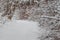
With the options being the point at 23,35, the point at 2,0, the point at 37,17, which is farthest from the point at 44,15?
the point at 2,0

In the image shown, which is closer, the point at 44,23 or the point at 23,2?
the point at 44,23

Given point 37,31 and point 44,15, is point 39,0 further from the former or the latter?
point 37,31

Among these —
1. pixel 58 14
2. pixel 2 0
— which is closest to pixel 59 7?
pixel 58 14

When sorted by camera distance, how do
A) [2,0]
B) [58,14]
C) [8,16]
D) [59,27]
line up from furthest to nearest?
A: [2,0]
[8,16]
[58,14]
[59,27]

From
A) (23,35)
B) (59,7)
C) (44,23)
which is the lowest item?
(23,35)

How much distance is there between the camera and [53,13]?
2.01 m

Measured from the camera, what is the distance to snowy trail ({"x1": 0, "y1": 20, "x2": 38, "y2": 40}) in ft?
6.19

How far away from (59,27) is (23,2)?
2.19ft

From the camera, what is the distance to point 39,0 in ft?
7.13

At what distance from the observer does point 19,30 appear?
1.97 meters

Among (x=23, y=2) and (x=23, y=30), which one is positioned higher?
(x=23, y=2)

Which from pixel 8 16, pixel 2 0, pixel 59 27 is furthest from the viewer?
pixel 2 0

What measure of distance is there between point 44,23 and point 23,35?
1.01 feet

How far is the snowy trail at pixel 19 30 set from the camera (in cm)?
189
